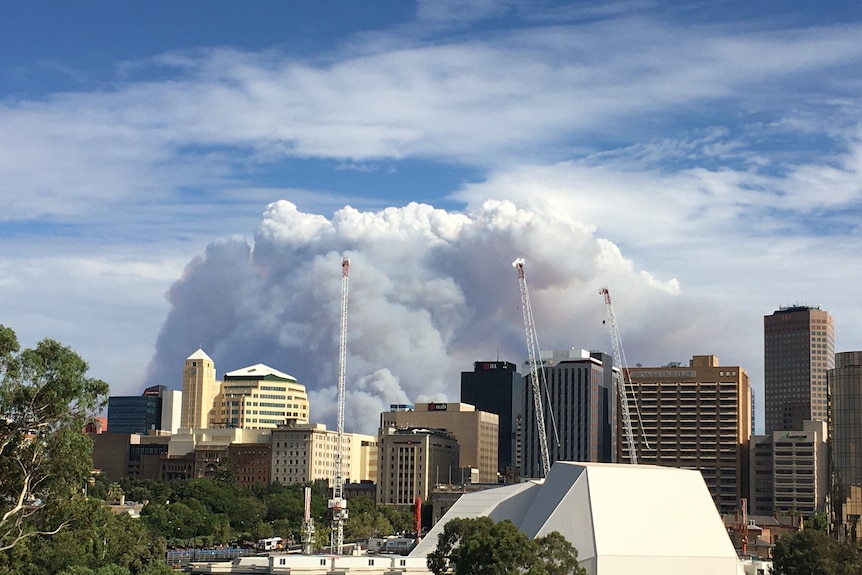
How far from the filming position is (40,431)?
88625 millimetres

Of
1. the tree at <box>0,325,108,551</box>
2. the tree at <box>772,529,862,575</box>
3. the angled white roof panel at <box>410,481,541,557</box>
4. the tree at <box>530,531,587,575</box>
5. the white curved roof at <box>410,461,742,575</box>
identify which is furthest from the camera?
the angled white roof panel at <box>410,481,541,557</box>

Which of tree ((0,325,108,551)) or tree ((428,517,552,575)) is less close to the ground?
tree ((0,325,108,551))

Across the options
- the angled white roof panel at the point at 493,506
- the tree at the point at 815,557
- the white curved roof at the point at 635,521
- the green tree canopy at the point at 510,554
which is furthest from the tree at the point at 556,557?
the tree at the point at 815,557

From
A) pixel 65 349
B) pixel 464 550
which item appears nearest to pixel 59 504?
pixel 65 349

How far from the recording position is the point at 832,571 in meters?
166

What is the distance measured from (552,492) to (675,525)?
56.4 ft

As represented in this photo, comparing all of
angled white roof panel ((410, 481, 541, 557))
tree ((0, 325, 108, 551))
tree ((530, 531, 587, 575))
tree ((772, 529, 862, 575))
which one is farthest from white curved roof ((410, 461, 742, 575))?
tree ((0, 325, 108, 551))

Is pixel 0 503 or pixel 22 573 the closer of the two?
pixel 0 503

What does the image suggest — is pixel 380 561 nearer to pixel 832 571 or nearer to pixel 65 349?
pixel 832 571

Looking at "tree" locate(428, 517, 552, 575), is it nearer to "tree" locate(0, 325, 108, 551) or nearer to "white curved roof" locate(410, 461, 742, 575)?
"white curved roof" locate(410, 461, 742, 575)

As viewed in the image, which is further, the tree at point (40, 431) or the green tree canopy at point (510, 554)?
the green tree canopy at point (510, 554)

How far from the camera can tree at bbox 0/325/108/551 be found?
286 ft

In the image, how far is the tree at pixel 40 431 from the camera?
3435 inches

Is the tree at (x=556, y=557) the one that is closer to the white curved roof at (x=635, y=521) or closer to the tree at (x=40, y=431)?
the white curved roof at (x=635, y=521)
